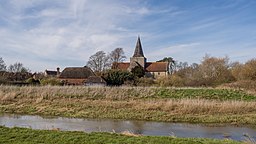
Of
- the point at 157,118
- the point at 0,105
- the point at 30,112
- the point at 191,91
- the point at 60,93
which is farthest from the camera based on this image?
the point at 191,91

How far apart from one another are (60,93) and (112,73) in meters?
24.2

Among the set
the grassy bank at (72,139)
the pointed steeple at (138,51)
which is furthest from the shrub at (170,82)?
the grassy bank at (72,139)

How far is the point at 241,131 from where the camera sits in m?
15.3

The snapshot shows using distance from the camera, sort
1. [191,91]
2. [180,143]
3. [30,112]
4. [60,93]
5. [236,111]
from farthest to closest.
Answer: [191,91] → [60,93] → [30,112] → [236,111] → [180,143]

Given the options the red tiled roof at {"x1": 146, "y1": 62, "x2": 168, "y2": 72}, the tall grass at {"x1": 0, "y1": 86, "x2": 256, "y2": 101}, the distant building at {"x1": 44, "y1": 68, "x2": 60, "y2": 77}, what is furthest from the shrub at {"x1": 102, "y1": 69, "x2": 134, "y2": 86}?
the distant building at {"x1": 44, "y1": 68, "x2": 60, "y2": 77}

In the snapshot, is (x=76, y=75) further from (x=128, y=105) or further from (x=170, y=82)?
(x=128, y=105)

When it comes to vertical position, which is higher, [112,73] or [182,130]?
[112,73]

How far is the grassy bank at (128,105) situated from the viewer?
1992cm

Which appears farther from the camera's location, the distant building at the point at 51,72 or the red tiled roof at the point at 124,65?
the distant building at the point at 51,72

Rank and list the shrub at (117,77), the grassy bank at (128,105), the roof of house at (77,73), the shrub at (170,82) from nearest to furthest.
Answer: the grassy bank at (128,105), the shrub at (170,82), the shrub at (117,77), the roof of house at (77,73)

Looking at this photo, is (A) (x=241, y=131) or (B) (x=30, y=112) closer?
(A) (x=241, y=131)

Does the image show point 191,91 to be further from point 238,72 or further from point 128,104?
point 238,72

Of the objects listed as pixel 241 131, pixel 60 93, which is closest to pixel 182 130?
pixel 241 131

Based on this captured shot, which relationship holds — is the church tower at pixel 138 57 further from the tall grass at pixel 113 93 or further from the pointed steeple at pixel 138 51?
the tall grass at pixel 113 93
